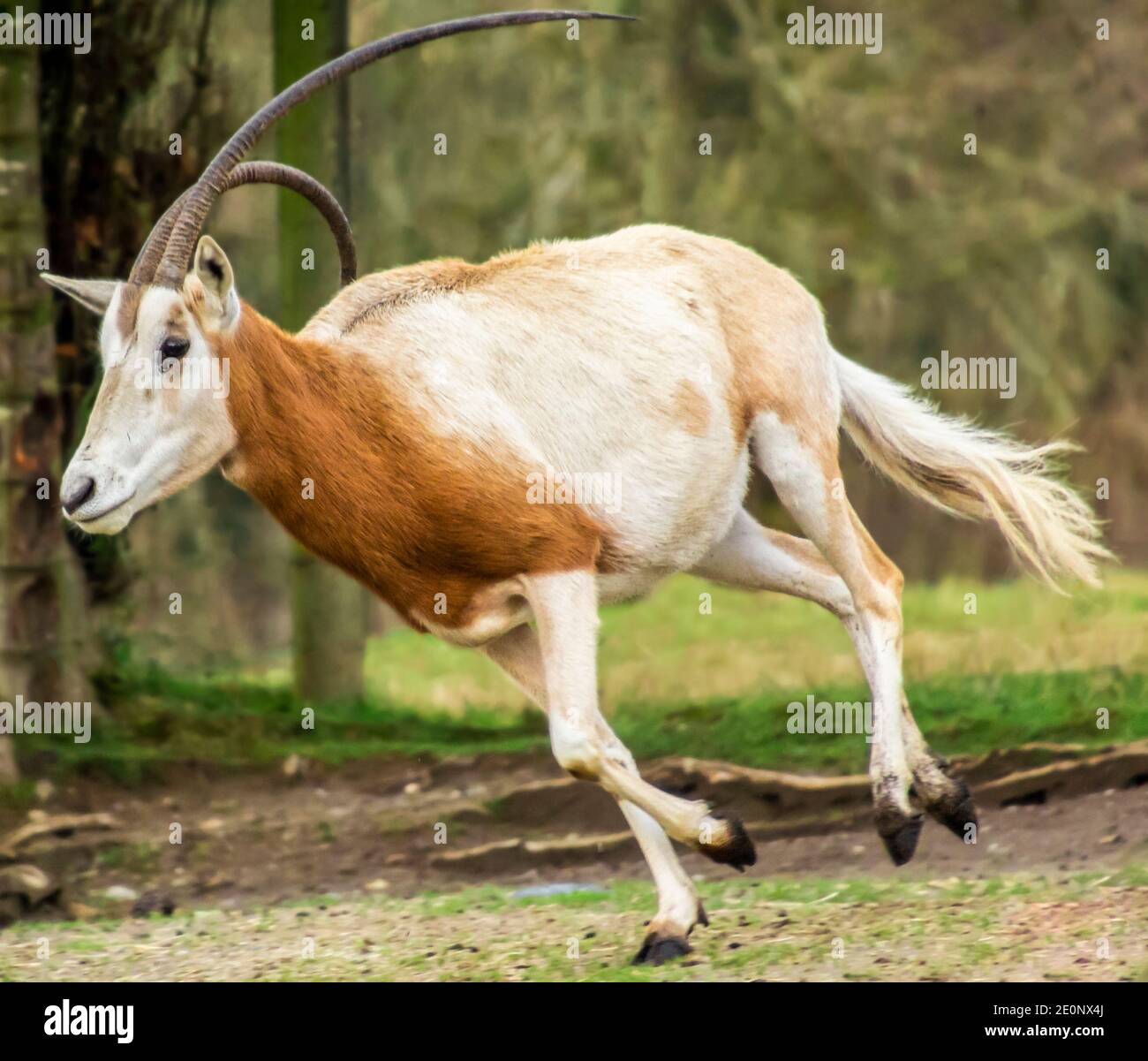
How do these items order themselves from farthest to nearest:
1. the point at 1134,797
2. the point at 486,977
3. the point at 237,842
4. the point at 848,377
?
1. the point at 237,842
2. the point at 1134,797
3. the point at 848,377
4. the point at 486,977

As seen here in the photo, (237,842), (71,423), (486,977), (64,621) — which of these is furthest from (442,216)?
(486,977)

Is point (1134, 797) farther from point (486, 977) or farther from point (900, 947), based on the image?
point (486, 977)

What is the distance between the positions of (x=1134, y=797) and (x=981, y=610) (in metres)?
3.46

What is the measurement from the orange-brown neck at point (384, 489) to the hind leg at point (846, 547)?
3.60 feet

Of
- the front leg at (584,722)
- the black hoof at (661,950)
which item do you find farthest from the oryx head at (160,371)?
the black hoof at (661,950)

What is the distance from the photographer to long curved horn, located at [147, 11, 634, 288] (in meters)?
5.81

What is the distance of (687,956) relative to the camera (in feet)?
20.6

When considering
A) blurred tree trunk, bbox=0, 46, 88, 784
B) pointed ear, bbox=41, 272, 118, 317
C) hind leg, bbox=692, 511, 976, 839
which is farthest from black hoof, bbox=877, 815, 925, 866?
blurred tree trunk, bbox=0, 46, 88, 784

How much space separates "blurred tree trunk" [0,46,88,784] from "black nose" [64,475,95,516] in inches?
149

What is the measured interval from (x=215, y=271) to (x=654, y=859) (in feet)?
8.64

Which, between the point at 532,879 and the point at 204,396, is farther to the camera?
the point at 532,879

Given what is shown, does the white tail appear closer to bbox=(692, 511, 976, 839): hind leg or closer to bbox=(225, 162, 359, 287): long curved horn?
bbox=(692, 511, 976, 839): hind leg

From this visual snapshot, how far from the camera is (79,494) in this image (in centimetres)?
550

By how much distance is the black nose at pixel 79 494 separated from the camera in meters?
5.49
